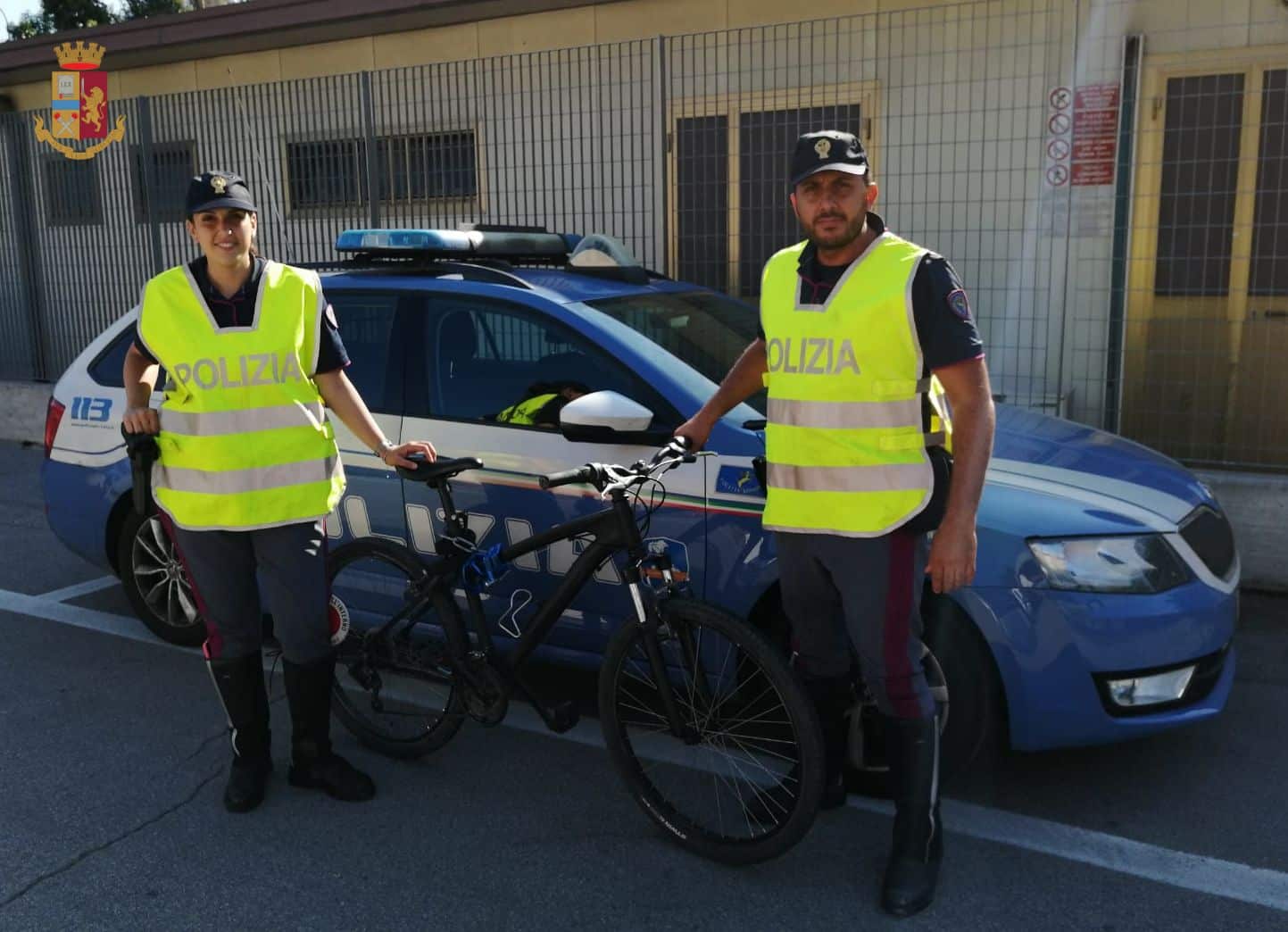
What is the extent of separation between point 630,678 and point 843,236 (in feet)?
4.48

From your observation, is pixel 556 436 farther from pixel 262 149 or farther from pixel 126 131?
pixel 126 131

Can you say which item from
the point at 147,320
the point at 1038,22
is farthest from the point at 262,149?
the point at 147,320

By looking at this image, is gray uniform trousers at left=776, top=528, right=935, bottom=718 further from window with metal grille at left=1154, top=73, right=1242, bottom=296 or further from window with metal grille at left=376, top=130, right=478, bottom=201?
window with metal grille at left=376, top=130, right=478, bottom=201

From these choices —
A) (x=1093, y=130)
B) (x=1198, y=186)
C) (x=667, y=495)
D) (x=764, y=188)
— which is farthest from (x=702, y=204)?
(x=667, y=495)

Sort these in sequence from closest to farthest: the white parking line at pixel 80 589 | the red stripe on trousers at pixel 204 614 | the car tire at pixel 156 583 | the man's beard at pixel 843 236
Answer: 1. the man's beard at pixel 843 236
2. the red stripe on trousers at pixel 204 614
3. the car tire at pixel 156 583
4. the white parking line at pixel 80 589

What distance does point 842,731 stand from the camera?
3.24 metres

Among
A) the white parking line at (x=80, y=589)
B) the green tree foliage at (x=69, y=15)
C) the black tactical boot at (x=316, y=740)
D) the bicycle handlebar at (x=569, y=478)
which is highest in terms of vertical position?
the green tree foliage at (x=69, y=15)

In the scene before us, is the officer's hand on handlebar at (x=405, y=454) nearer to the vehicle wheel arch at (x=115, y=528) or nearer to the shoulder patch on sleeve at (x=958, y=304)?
the shoulder patch on sleeve at (x=958, y=304)

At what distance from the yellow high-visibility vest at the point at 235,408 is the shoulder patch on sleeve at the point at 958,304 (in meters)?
1.85

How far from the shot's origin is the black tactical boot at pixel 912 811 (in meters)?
2.91

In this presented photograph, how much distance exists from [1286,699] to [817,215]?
9.27 feet

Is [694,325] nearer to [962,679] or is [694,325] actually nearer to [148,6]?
[962,679]

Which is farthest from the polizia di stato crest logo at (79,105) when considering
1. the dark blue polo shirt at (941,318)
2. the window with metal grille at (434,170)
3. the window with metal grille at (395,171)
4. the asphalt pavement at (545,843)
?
the dark blue polo shirt at (941,318)

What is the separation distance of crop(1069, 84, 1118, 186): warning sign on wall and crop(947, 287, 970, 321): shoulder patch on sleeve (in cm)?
476
